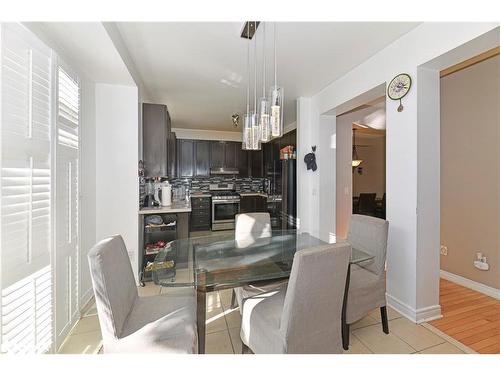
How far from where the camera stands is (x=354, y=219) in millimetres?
2057

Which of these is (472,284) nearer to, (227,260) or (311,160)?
(311,160)

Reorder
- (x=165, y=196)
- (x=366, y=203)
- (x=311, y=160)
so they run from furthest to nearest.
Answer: (x=366, y=203) → (x=311, y=160) → (x=165, y=196)

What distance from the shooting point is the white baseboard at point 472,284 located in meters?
2.31

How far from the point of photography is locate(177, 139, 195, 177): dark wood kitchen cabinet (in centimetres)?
539

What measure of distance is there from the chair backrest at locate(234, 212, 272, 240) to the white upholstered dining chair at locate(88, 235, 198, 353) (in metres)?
1.02

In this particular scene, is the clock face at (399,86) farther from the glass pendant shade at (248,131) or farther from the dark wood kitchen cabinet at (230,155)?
the dark wood kitchen cabinet at (230,155)

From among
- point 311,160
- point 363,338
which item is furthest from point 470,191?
point 363,338

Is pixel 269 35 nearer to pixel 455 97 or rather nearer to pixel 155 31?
pixel 155 31

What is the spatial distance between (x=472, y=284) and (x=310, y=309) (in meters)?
2.58

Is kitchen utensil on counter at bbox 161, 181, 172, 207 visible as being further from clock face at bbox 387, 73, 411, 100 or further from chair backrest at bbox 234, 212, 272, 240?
clock face at bbox 387, 73, 411, 100

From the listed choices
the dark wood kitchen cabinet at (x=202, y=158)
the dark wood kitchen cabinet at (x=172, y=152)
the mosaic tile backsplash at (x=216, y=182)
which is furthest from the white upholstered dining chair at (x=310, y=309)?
the mosaic tile backsplash at (x=216, y=182)

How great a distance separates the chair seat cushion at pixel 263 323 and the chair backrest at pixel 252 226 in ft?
2.79

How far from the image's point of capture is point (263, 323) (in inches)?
49.9
